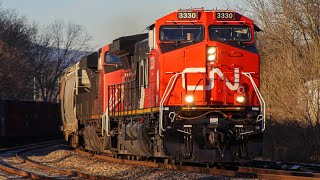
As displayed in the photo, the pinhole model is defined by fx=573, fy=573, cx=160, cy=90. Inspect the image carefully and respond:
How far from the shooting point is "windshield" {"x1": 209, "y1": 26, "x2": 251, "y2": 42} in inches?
549

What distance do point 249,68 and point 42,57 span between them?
64589mm

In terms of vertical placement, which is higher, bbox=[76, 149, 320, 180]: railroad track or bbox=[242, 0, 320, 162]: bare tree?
bbox=[242, 0, 320, 162]: bare tree

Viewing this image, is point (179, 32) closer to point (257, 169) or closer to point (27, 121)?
point (257, 169)

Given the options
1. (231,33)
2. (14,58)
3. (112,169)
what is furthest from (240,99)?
(14,58)

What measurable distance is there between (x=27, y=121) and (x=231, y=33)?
2512 cm

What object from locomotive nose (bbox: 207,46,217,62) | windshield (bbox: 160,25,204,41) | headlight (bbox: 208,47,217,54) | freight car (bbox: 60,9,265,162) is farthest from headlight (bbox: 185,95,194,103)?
windshield (bbox: 160,25,204,41)

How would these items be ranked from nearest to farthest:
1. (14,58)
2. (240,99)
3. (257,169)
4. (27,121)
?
(240,99), (257,169), (27,121), (14,58)

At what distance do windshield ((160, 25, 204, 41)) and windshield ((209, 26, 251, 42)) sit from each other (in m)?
0.42

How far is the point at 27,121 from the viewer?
3669 cm

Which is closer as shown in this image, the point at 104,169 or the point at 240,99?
the point at 240,99

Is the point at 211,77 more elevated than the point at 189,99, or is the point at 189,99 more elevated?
the point at 211,77

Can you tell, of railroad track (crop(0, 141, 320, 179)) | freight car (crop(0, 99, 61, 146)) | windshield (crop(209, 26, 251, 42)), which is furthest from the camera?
freight car (crop(0, 99, 61, 146))

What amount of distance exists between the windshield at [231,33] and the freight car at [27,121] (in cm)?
2312

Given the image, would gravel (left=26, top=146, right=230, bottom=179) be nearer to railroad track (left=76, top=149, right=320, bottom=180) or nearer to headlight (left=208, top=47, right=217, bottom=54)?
railroad track (left=76, top=149, right=320, bottom=180)
